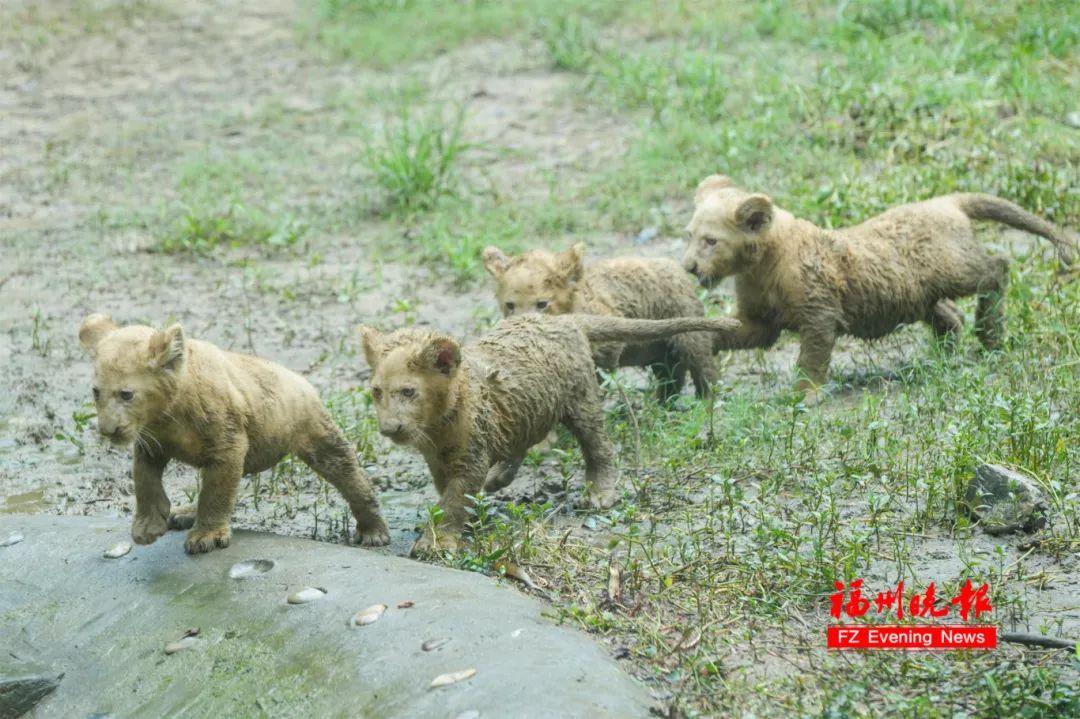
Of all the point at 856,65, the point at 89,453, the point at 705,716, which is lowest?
the point at 89,453

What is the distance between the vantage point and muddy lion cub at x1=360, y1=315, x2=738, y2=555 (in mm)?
6449

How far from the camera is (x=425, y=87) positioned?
A: 49.8 feet

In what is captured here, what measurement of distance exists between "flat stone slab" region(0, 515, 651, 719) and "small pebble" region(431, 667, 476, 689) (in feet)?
0.09

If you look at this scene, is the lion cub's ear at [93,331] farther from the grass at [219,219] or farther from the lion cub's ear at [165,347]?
the grass at [219,219]

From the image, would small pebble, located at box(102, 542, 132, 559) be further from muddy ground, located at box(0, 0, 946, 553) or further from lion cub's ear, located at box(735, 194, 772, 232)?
lion cub's ear, located at box(735, 194, 772, 232)

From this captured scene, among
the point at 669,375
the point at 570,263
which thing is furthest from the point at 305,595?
the point at 669,375

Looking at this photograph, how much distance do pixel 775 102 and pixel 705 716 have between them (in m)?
8.82

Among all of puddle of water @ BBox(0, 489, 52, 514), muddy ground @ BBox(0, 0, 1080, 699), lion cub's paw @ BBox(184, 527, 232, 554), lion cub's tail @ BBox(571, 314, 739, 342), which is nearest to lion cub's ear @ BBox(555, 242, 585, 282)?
lion cub's tail @ BBox(571, 314, 739, 342)

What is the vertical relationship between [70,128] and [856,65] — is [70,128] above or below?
below

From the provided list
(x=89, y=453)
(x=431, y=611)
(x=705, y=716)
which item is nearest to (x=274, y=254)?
(x=89, y=453)

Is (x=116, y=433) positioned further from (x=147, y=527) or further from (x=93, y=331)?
(x=93, y=331)

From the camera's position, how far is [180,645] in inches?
225

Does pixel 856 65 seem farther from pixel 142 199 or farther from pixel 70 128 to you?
pixel 70 128

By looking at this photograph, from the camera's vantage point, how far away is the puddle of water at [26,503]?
7.65 metres
